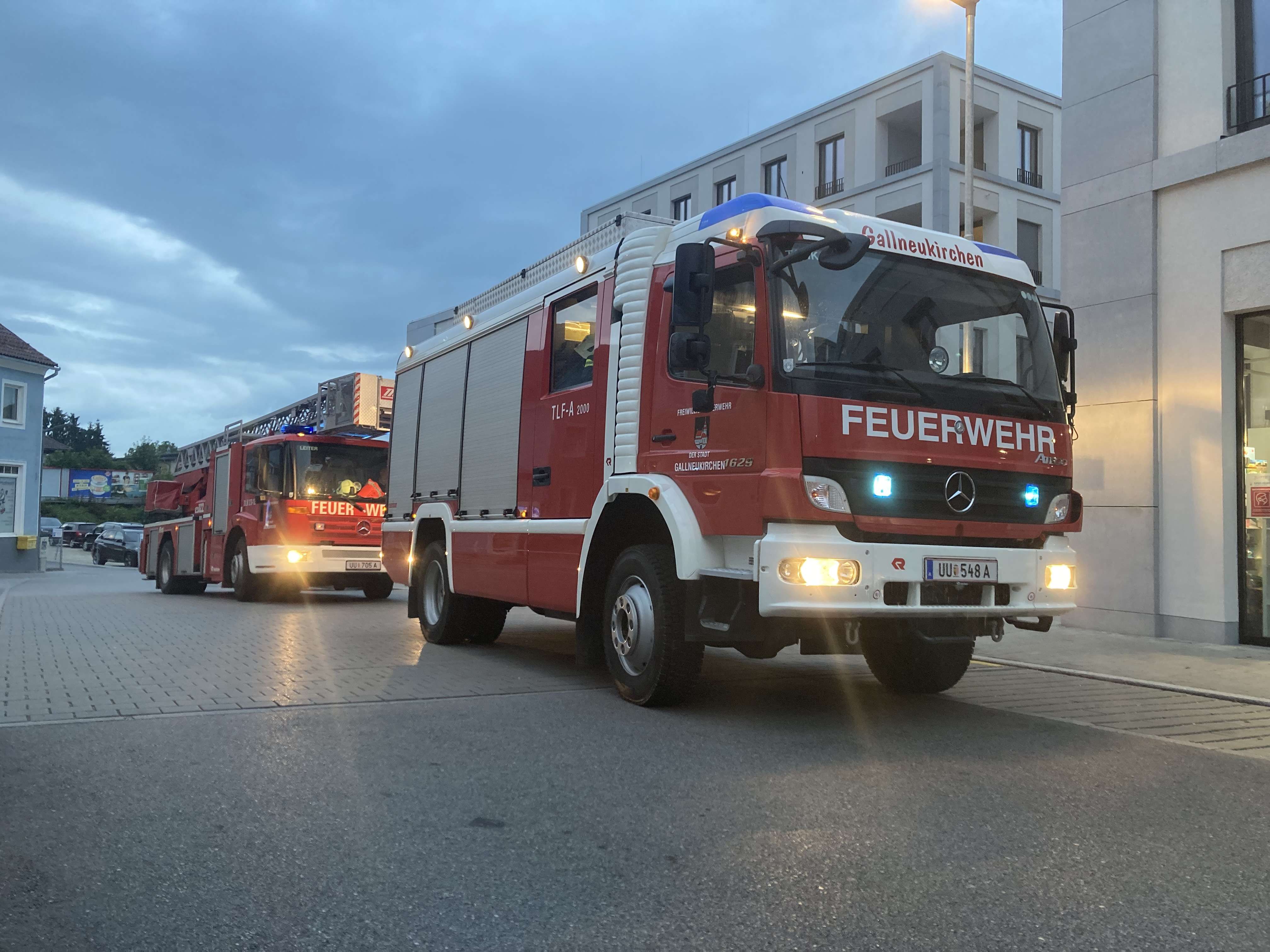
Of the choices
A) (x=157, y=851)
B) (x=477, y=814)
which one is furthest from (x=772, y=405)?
(x=157, y=851)

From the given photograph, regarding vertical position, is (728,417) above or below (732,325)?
below

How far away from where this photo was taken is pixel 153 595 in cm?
1947

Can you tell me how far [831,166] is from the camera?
32719 mm

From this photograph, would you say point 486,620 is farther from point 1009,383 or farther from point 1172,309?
point 1172,309

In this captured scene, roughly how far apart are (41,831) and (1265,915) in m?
4.15

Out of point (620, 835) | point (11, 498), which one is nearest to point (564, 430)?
point (620, 835)

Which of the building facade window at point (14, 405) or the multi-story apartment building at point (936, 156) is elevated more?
the multi-story apartment building at point (936, 156)

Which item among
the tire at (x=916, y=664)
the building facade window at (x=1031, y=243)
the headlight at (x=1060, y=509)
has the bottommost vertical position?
the tire at (x=916, y=664)

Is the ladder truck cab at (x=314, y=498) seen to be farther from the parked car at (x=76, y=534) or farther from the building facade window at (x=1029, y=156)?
the parked car at (x=76, y=534)

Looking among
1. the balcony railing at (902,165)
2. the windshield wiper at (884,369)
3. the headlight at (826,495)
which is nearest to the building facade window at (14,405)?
the balcony railing at (902,165)

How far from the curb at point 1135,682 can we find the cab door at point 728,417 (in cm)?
404

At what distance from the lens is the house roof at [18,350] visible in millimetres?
34594

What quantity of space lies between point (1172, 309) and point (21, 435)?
1385 inches


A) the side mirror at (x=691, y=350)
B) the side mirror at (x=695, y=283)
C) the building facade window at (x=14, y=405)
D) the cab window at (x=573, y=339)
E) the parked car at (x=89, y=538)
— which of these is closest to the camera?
the side mirror at (x=695, y=283)
